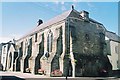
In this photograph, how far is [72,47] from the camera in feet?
106

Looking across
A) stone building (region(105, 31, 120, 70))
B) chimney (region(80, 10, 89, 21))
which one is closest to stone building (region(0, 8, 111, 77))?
chimney (region(80, 10, 89, 21))

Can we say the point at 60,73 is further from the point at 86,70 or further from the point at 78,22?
the point at 78,22

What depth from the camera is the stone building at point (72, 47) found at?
3188 centimetres

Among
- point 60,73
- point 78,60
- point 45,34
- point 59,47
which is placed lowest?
point 60,73

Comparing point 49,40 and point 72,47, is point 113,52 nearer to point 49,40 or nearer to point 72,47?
point 72,47

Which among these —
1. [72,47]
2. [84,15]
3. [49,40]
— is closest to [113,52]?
[84,15]

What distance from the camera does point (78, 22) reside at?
35125 millimetres

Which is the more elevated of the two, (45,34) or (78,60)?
(45,34)

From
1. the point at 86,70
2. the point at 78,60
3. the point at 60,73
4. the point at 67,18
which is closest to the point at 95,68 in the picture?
the point at 86,70

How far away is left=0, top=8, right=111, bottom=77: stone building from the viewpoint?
31.9 meters

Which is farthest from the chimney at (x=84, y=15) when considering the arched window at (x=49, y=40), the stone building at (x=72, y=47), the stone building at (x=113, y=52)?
the stone building at (x=113, y=52)

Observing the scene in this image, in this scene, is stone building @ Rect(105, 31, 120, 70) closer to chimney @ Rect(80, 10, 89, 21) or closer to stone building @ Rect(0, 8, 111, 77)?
stone building @ Rect(0, 8, 111, 77)

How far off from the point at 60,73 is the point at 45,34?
11454 millimetres

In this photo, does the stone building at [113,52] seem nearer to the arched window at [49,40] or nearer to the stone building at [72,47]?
the stone building at [72,47]
